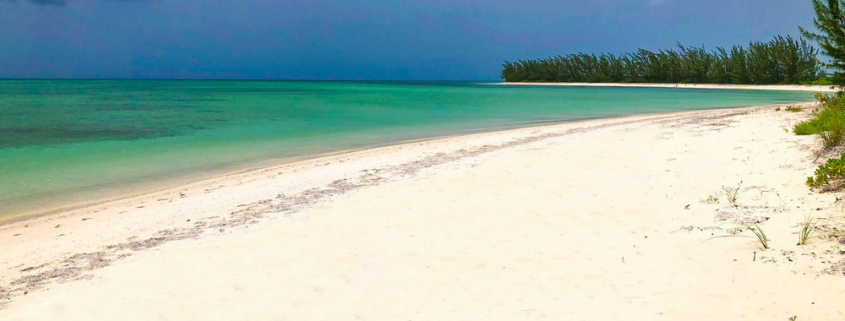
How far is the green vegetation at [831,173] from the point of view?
5362mm

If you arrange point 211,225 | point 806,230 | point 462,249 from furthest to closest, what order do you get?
point 211,225
point 462,249
point 806,230

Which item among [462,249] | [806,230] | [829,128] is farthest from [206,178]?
Result: [829,128]

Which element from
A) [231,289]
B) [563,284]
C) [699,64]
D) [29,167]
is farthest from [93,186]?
[699,64]

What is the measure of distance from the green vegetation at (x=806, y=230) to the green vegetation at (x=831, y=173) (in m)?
1.00

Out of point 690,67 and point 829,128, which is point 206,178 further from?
point 690,67

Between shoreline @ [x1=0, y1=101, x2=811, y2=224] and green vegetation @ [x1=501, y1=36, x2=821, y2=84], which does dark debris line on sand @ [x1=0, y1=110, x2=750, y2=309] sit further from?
green vegetation @ [x1=501, y1=36, x2=821, y2=84]

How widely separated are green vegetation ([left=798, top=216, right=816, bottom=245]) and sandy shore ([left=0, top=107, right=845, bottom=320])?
8cm

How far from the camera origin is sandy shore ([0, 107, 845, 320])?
3830mm

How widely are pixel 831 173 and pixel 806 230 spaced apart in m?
1.39

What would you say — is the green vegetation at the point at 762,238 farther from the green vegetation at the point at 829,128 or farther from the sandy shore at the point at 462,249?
the green vegetation at the point at 829,128

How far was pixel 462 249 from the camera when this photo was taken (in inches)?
200

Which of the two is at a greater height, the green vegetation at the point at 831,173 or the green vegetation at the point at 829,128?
the green vegetation at the point at 829,128

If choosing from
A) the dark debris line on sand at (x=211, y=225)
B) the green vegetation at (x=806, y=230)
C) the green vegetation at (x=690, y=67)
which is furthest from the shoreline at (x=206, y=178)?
the green vegetation at (x=690, y=67)

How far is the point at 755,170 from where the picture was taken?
6910 mm
